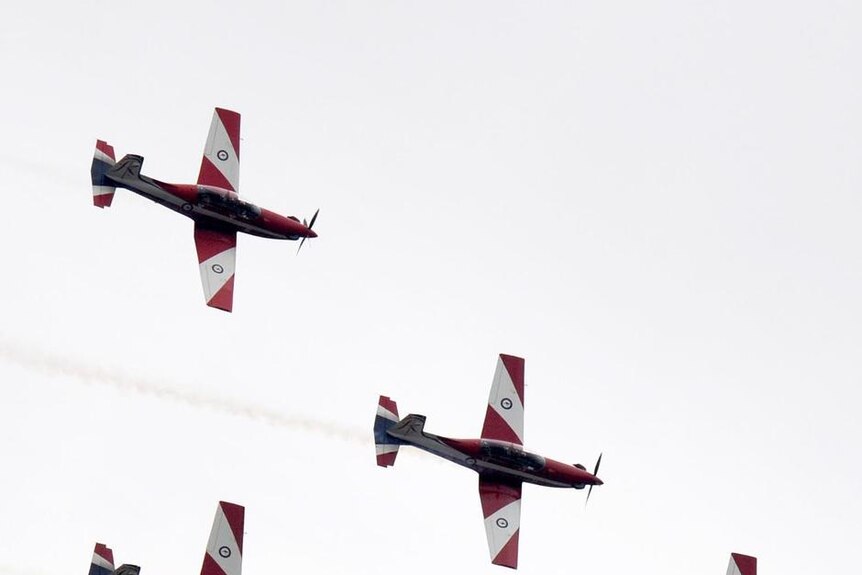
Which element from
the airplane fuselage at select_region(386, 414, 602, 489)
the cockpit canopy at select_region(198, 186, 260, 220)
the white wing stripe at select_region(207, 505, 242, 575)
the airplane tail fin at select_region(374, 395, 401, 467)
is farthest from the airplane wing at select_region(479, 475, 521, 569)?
the cockpit canopy at select_region(198, 186, 260, 220)

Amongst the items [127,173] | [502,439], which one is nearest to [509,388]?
[502,439]

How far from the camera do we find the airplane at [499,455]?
92000 mm

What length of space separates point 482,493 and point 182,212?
60.9ft

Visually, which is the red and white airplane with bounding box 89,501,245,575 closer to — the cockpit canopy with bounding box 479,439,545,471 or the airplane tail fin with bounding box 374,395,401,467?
the airplane tail fin with bounding box 374,395,401,467

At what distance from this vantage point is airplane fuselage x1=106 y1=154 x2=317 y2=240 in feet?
304

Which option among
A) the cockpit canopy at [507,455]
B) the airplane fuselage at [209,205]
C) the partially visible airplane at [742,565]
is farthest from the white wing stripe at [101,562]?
the partially visible airplane at [742,565]

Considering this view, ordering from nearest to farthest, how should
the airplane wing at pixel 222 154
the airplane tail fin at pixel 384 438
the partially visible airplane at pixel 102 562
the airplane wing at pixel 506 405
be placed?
the partially visible airplane at pixel 102 562 < the airplane tail fin at pixel 384 438 < the airplane wing at pixel 506 405 < the airplane wing at pixel 222 154

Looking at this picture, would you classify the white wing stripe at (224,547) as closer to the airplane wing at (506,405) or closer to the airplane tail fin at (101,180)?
the airplane wing at (506,405)

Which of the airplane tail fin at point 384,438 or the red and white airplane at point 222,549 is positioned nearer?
the red and white airplane at point 222,549

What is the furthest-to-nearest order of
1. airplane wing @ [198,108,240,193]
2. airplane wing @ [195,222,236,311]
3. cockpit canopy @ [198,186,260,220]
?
airplane wing @ [198,108,240,193]
cockpit canopy @ [198,186,260,220]
airplane wing @ [195,222,236,311]

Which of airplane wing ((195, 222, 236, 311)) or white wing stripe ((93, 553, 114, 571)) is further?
airplane wing ((195, 222, 236, 311))

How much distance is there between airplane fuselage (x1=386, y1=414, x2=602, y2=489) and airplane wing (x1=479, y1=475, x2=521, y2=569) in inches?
20.6

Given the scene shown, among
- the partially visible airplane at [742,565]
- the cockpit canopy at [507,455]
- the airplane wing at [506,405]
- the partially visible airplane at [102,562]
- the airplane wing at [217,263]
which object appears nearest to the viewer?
the partially visible airplane at [102,562]

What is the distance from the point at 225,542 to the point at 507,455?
47.6 feet
